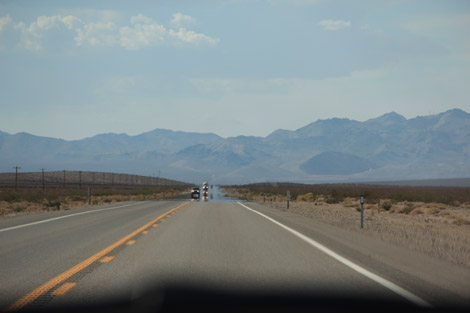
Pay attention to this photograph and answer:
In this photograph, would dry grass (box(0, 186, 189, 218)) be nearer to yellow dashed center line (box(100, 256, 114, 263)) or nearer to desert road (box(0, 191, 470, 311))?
desert road (box(0, 191, 470, 311))

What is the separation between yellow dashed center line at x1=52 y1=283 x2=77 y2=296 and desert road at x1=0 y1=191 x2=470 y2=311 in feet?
0.04

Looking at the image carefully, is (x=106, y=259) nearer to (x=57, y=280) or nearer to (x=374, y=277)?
(x=57, y=280)

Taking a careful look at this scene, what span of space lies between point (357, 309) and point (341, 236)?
26.5 ft

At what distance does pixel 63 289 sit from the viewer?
23.2ft

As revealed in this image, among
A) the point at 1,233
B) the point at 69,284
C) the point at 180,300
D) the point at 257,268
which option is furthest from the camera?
the point at 1,233

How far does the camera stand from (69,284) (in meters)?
7.39

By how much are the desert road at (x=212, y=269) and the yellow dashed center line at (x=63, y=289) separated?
0.01m

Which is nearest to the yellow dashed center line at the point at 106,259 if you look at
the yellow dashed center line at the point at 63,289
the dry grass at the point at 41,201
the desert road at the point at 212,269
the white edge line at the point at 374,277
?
the desert road at the point at 212,269

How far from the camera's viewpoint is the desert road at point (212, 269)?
680cm

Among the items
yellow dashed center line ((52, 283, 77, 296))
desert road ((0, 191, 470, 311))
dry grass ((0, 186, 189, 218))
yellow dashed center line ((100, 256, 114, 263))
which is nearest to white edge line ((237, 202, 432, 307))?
desert road ((0, 191, 470, 311))

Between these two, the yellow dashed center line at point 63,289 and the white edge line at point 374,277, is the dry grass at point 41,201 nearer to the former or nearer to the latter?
the white edge line at point 374,277

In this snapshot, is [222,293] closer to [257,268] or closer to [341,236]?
[257,268]

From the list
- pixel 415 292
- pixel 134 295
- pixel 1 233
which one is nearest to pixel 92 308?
pixel 134 295

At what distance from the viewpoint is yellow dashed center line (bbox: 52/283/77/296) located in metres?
6.84
